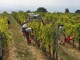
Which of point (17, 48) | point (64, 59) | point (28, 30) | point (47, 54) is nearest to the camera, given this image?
point (64, 59)

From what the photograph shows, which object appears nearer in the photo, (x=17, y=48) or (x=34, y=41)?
(x=17, y=48)

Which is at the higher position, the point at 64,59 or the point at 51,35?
the point at 51,35

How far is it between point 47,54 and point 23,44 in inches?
144

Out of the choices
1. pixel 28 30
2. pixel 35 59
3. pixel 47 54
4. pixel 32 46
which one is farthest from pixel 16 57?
pixel 28 30

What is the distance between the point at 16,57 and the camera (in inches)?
578

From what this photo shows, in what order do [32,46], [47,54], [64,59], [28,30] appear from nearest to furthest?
[64,59] < [47,54] < [32,46] < [28,30]

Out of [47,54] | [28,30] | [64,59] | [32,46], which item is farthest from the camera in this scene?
[28,30]

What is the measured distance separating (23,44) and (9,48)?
200 cm

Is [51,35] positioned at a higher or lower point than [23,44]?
higher

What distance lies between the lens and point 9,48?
1711cm

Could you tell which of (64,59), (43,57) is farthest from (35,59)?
(64,59)

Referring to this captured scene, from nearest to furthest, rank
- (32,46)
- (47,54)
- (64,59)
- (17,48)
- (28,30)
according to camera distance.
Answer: (64,59)
(47,54)
(17,48)
(32,46)
(28,30)

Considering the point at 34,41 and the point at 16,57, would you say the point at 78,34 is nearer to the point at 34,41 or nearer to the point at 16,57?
the point at 34,41

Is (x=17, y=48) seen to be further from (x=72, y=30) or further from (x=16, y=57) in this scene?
(x=72, y=30)
